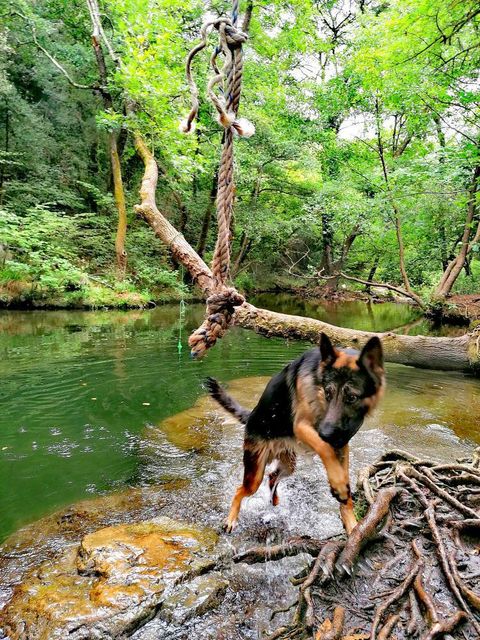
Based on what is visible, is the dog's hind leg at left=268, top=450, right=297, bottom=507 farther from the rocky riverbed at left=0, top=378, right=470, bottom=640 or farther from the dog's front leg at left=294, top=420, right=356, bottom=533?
the dog's front leg at left=294, top=420, right=356, bottom=533

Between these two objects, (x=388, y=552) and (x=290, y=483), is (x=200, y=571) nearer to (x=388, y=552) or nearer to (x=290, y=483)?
(x=388, y=552)

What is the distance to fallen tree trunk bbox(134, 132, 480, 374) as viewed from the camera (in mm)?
3461

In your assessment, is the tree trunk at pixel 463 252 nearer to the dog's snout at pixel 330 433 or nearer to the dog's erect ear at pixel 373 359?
the dog's erect ear at pixel 373 359

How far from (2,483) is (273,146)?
71.8 ft

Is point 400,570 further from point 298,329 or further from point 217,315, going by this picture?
point 298,329

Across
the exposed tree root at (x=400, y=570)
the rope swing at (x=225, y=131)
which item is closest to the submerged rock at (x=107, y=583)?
the exposed tree root at (x=400, y=570)

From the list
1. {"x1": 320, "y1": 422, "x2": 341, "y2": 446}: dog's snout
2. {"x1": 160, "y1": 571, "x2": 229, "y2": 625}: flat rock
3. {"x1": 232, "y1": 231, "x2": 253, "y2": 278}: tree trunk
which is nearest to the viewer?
{"x1": 160, "y1": 571, "x2": 229, "y2": 625}: flat rock

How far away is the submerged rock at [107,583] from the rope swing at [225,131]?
5.78ft

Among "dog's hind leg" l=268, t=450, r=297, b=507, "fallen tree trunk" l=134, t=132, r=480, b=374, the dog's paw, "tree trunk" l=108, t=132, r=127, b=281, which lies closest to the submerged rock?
the dog's paw

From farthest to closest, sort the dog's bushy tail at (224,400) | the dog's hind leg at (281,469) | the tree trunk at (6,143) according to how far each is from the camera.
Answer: the tree trunk at (6,143)
the dog's bushy tail at (224,400)
the dog's hind leg at (281,469)

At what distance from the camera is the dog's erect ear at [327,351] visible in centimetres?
291

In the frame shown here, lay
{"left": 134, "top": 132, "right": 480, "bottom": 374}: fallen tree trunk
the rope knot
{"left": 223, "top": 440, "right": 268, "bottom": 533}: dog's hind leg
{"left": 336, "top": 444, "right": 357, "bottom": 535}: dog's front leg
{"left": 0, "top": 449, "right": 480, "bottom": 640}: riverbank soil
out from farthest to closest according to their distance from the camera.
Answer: {"left": 223, "top": 440, "right": 268, "bottom": 533}: dog's hind leg < {"left": 134, "top": 132, "right": 480, "bottom": 374}: fallen tree trunk < {"left": 336, "top": 444, "right": 357, "bottom": 535}: dog's front leg < the rope knot < {"left": 0, "top": 449, "right": 480, "bottom": 640}: riverbank soil

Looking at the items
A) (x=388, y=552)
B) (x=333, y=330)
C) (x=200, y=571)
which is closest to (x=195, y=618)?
(x=200, y=571)

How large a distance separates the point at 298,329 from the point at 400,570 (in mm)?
2837
